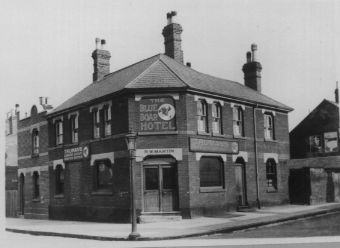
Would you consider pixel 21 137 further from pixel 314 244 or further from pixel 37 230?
pixel 314 244

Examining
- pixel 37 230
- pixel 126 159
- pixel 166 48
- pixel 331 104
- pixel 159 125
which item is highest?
pixel 166 48

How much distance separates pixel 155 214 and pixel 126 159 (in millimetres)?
2785

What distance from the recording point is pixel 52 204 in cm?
2600

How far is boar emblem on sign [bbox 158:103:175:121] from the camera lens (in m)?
20.5

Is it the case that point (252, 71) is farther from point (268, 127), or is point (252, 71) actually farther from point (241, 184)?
point (241, 184)

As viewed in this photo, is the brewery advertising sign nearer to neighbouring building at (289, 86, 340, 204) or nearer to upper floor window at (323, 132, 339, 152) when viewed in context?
neighbouring building at (289, 86, 340, 204)

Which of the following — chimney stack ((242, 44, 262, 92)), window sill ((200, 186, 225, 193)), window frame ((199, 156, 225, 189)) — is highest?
chimney stack ((242, 44, 262, 92))

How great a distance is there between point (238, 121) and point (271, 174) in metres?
4.16

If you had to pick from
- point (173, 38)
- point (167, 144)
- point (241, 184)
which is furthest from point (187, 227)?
point (173, 38)

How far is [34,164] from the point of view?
93.9 feet

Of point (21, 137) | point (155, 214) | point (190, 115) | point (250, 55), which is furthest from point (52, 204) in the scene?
point (250, 55)

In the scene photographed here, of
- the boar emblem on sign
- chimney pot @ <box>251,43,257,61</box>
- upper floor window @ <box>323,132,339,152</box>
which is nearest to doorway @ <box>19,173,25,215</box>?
the boar emblem on sign

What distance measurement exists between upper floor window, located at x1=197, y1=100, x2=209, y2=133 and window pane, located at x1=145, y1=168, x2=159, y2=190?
3.01m

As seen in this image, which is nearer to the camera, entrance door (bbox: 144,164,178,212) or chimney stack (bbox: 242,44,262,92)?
entrance door (bbox: 144,164,178,212)
